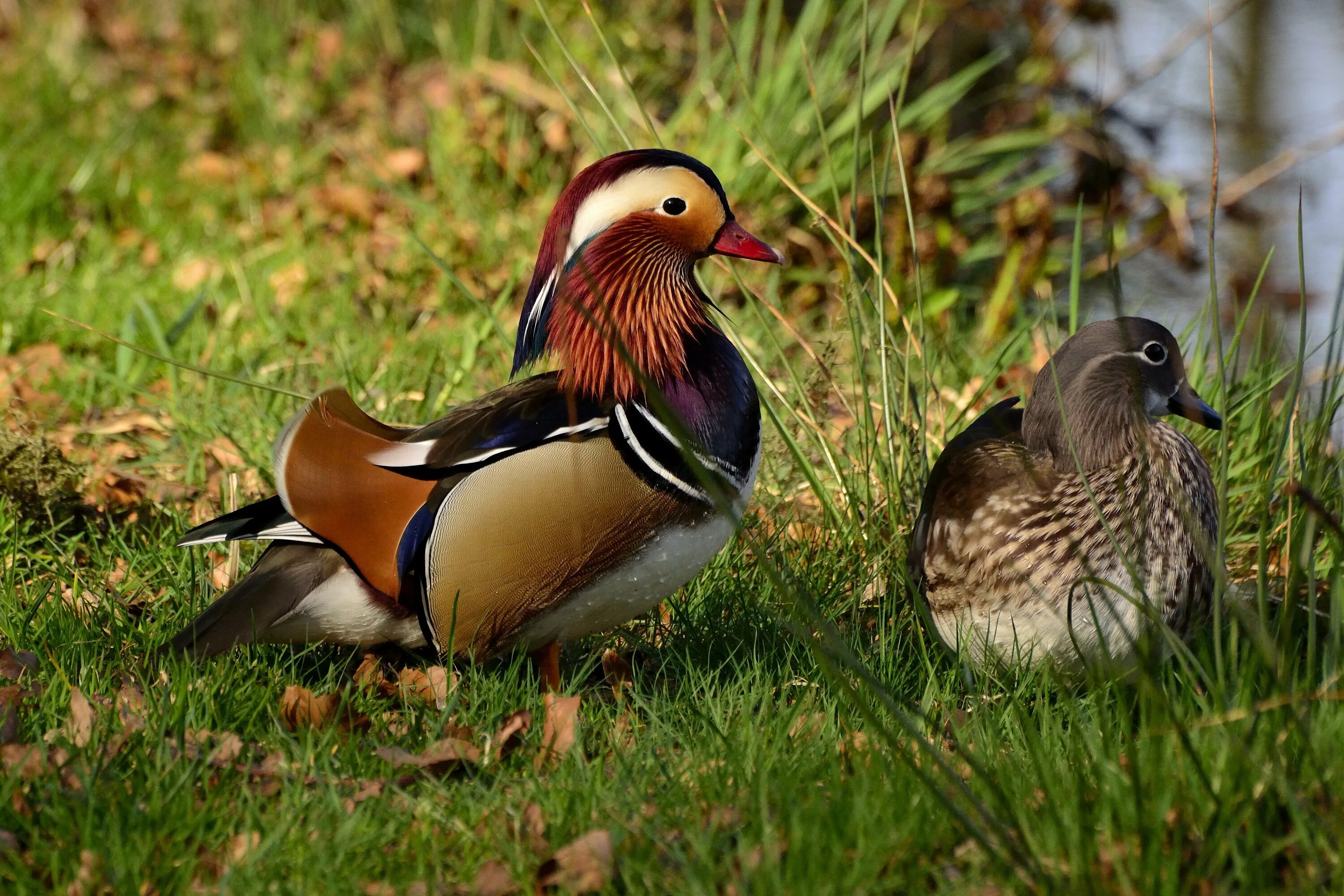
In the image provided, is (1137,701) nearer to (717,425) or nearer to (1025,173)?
(717,425)

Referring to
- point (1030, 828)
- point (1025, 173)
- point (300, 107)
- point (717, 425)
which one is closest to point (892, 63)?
point (1025, 173)

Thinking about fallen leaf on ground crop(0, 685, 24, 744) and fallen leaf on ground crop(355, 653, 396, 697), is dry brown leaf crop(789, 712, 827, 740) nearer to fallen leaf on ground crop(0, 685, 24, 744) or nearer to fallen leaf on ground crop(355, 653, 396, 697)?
fallen leaf on ground crop(355, 653, 396, 697)

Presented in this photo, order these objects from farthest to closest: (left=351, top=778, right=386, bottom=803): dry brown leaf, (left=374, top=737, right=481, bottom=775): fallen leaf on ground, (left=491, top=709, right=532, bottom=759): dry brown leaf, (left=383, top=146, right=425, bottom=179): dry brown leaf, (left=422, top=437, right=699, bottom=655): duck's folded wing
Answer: (left=383, top=146, right=425, bottom=179): dry brown leaf
(left=422, top=437, right=699, bottom=655): duck's folded wing
(left=491, top=709, right=532, bottom=759): dry brown leaf
(left=374, top=737, right=481, bottom=775): fallen leaf on ground
(left=351, top=778, right=386, bottom=803): dry brown leaf

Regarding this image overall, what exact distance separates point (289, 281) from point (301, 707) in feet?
10.0

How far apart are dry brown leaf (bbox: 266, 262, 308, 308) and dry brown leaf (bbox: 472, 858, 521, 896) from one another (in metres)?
3.44

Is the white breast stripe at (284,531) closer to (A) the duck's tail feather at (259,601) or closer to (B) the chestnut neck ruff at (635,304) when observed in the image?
(A) the duck's tail feather at (259,601)

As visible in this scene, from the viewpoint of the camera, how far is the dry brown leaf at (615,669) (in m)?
2.92

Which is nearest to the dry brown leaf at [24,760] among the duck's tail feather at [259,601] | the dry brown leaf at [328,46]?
the duck's tail feather at [259,601]

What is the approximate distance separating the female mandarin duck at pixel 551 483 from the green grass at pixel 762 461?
15cm

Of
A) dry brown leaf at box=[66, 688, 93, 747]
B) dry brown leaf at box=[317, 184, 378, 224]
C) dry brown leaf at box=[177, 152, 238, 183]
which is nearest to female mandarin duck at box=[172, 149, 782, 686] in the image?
dry brown leaf at box=[66, 688, 93, 747]

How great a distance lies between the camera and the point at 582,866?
6.61ft

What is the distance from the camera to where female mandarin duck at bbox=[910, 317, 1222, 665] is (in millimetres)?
2744

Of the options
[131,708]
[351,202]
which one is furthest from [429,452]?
[351,202]

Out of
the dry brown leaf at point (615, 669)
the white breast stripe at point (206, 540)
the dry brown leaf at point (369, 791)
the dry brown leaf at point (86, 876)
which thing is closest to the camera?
the dry brown leaf at point (86, 876)
